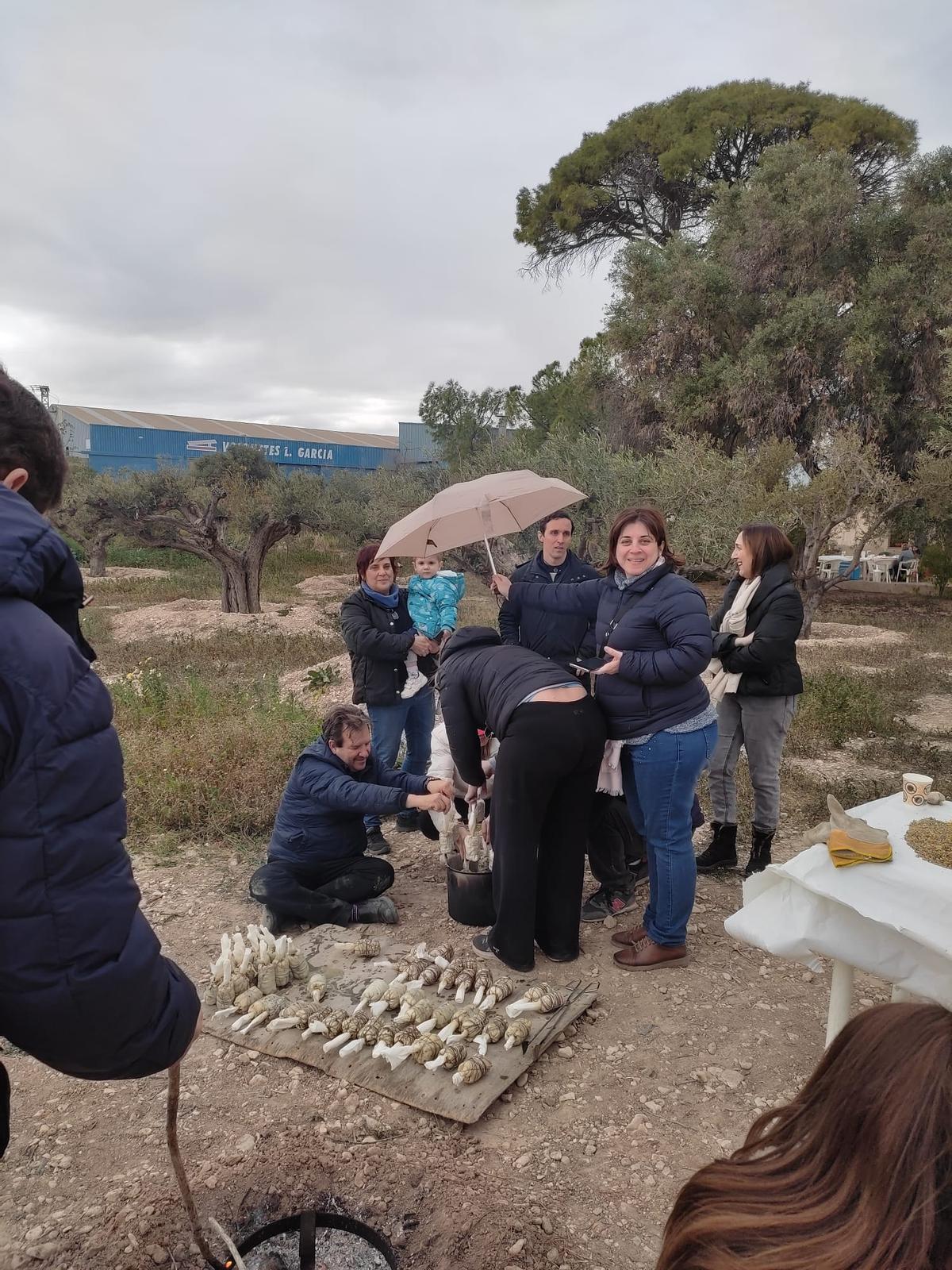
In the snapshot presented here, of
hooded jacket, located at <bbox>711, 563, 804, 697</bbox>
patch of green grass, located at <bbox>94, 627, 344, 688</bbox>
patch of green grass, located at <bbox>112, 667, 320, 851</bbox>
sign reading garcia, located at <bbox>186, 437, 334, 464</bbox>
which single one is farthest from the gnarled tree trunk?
hooded jacket, located at <bbox>711, 563, 804, 697</bbox>

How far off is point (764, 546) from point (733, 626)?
469 millimetres

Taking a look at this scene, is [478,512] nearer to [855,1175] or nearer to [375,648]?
[375,648]

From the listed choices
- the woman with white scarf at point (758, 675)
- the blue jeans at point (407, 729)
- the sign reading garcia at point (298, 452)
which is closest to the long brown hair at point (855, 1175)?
the woman with white scarf at point (758, 675)

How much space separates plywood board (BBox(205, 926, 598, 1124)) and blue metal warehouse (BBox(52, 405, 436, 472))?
31650 mm

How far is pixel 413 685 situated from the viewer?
556 cm

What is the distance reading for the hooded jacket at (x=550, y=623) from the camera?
472 cm

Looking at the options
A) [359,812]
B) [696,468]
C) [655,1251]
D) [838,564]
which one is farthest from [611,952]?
[838,564]

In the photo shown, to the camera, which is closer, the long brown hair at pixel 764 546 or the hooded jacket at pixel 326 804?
the hooded jacket at pixel 326 804

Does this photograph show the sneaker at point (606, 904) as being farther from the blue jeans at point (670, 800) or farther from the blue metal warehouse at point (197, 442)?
the blue metal warehouse at point (197, 442)

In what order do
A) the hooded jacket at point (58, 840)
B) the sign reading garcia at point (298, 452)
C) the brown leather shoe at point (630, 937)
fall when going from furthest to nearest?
the sign reading garcia at point (298, 452), the brown leather shoe at point (630, 937), the hooded jacket at point (58, 840)

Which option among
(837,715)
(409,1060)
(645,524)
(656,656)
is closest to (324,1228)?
(409,1060)

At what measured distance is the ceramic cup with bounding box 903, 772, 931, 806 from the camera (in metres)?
2.97

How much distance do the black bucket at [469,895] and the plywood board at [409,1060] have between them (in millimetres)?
433

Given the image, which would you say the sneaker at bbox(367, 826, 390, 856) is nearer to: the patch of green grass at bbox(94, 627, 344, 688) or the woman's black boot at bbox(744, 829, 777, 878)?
the woman's black boot at bbox(744, 829, 777, 878)
